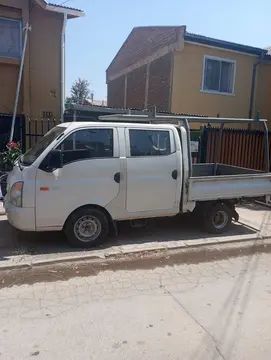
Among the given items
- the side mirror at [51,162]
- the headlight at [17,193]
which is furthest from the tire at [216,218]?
the headlight at [17,193]

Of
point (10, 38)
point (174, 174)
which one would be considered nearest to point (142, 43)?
point (10, 38)

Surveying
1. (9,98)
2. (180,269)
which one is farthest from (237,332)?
(9,98)

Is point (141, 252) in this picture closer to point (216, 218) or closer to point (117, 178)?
point (117, 178)

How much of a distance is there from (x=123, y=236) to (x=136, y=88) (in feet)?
41.9

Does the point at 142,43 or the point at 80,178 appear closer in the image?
the point at 80,178

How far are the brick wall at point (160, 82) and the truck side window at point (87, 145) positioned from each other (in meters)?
9.23

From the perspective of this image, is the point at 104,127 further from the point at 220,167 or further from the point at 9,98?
the point at 9,98

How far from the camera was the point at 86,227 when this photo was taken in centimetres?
515

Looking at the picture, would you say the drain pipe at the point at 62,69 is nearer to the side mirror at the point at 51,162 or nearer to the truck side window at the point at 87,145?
the truck side window at the point at 87,145

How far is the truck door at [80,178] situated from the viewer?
478 cm

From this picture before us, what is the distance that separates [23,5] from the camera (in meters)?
9.88

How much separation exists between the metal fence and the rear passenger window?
423 centimetres

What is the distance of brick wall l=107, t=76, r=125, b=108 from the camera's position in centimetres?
1936

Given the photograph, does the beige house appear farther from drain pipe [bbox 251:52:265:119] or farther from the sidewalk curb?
drain pipe [bbox 251:52:265:119]
